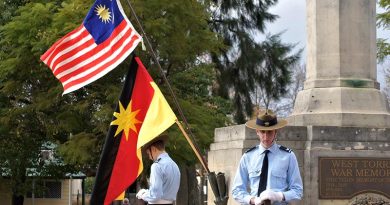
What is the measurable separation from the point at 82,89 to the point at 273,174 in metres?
16.8

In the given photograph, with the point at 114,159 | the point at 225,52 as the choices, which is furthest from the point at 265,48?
the point at 114,159

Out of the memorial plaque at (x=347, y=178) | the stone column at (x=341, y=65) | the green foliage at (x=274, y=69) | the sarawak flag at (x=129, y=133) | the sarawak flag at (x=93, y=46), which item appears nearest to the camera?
the sarawak flag at (x=129, y=133)

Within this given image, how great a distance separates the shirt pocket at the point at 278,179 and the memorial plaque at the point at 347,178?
14.6ft

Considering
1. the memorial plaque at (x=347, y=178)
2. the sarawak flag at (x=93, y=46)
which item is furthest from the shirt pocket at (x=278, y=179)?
the memorial plaque at (x=347, y=178)

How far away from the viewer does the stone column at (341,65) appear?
11.8 metres

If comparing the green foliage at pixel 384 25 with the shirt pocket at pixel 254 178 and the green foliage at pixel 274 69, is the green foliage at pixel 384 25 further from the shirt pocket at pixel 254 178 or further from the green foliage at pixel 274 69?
the shirt pocket at pixel 254 178

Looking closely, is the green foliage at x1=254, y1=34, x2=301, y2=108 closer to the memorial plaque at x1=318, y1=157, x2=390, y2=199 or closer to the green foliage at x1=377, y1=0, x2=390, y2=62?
the green foliage at x1=377, y1=0, x2=390, y2=62

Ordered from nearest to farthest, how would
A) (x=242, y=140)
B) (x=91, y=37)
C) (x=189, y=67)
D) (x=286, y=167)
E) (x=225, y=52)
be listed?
1. (x=286, y=167)
2. (x=91, y=37)
3. (x=242, y=140)
4. (x=189, y=67)
5. (x=225, y=52)

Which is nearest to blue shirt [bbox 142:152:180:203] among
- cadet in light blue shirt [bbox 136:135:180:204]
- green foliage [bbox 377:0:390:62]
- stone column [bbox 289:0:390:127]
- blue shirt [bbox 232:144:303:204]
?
cadet in light blue shirt [bbox 136:135:180:204]

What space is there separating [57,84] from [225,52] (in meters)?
11.0

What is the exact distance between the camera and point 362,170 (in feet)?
36.4

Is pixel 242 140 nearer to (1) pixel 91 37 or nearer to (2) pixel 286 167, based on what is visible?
(1) pixel 91 37

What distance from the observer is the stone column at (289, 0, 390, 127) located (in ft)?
38.7

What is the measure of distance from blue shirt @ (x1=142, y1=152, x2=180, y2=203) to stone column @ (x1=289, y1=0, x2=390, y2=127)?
352cm
